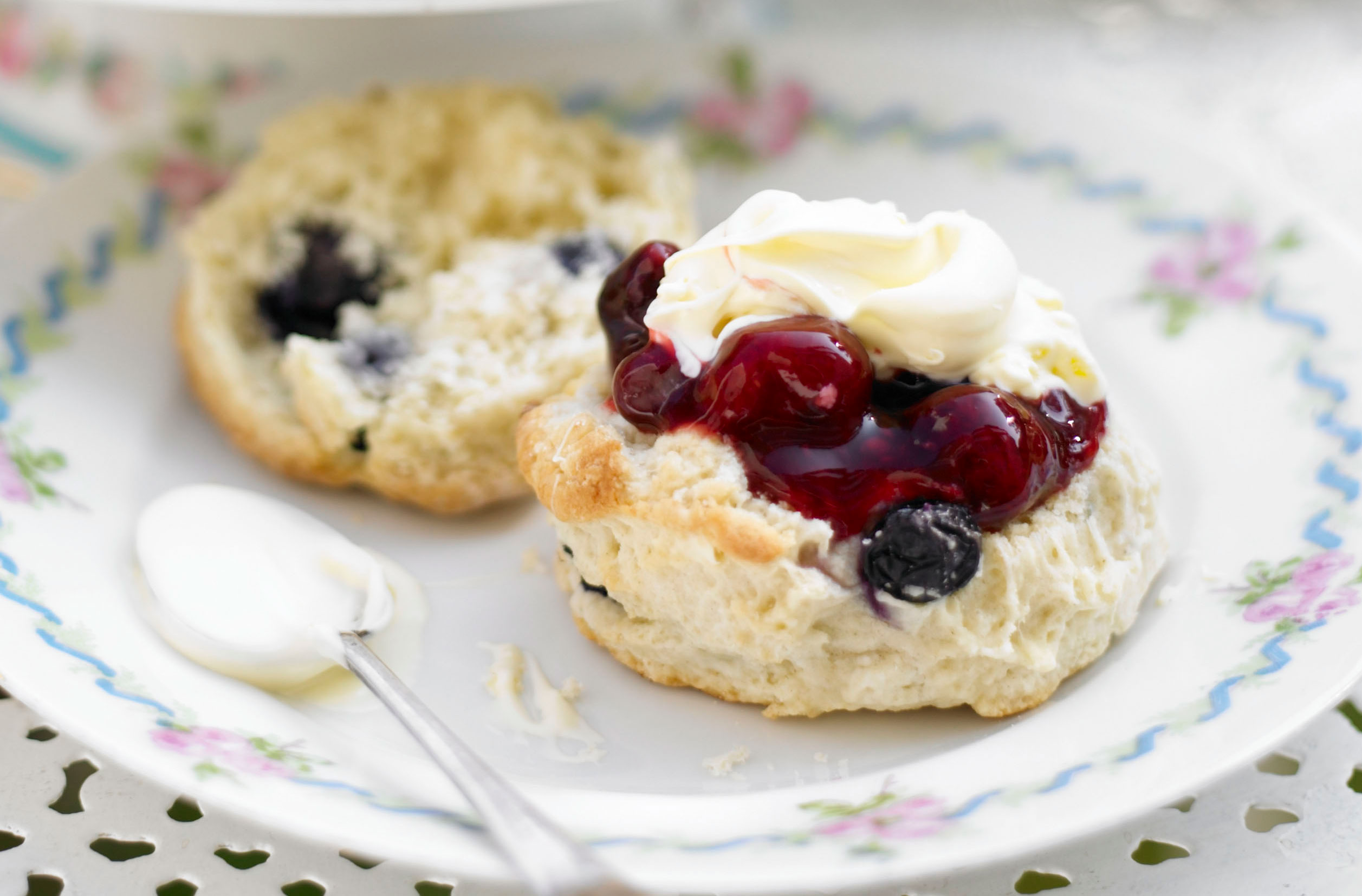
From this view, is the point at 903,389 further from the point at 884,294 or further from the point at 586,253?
the point at 586,253

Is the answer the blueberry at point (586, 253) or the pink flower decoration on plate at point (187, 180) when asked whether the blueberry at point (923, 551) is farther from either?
the pink flower decoration on plate at point (187, 180)

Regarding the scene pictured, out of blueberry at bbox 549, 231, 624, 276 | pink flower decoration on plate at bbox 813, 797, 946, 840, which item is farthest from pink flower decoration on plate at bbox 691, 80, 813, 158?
pink flower decoration on plate at bbox 813, 797, 946, 840

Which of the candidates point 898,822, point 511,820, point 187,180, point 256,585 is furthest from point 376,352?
point 898,822

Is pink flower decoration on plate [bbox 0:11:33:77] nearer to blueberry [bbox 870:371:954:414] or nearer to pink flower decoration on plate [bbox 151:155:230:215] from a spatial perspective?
pink flower decoration on plate [bbox 151:155:230:215]

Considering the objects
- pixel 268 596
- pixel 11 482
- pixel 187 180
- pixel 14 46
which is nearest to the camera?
pixel 268 596

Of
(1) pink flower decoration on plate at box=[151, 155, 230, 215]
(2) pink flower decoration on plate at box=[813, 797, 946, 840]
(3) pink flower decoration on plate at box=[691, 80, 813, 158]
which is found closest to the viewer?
(2) pink flower decoration on plate at box=[813, 797, 946, 840]
